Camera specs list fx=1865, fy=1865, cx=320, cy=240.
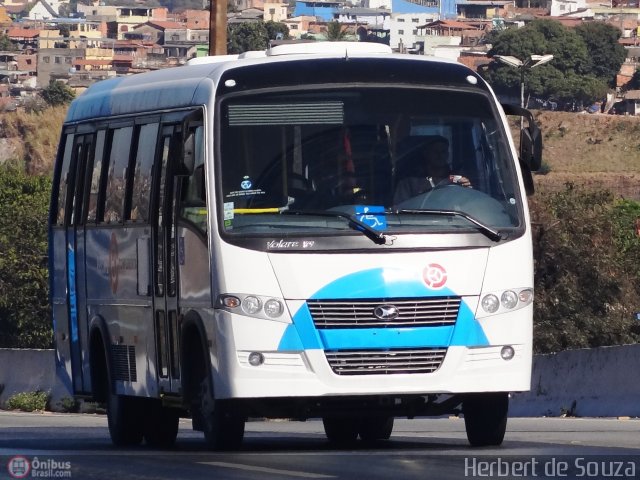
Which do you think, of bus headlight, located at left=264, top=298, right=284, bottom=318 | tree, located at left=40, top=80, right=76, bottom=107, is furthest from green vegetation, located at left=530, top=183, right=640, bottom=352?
tree, located at left=40, top=80, right=76, bottom=107

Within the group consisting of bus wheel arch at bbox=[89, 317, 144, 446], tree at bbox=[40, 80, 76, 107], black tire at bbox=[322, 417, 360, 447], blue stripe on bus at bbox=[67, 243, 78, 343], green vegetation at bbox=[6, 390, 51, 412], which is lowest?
tree at bbox=[40, 80, 76, 107]

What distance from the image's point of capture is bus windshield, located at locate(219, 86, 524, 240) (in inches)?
496

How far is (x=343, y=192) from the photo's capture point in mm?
12664

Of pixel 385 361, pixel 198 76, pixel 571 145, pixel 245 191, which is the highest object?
pixel 198 76

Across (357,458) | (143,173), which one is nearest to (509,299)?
(357,458)

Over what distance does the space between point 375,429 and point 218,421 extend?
11.2 feet

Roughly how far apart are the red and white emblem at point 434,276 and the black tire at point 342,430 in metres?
3.56

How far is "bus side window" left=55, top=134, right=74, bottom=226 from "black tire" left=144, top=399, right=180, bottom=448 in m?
2.09

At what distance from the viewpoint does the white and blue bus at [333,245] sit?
12.4 meters

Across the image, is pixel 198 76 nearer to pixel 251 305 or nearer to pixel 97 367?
pixel 251 305

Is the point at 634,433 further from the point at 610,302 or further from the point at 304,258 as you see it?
the point at 610,302

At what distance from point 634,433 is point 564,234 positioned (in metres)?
33.6

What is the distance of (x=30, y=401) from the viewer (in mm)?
28281

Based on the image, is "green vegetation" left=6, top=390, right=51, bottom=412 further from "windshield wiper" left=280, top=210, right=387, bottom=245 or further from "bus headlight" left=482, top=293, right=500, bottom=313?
"bus headlight" left=482, top=293, right=500, bottom=313
